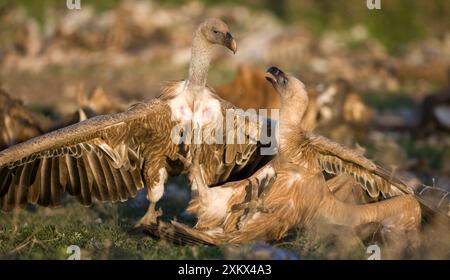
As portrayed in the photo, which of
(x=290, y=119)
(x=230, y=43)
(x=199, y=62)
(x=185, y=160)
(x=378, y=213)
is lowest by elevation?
(x=378, y=213)

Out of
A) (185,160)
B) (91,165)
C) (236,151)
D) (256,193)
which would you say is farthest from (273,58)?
(256,193)

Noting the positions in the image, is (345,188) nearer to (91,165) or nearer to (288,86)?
(288,86)

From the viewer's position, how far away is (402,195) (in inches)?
295

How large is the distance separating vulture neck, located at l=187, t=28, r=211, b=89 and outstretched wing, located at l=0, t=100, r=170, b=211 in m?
0.34

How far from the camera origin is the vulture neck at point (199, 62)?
25.1 feet

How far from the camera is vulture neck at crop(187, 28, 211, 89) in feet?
25.1

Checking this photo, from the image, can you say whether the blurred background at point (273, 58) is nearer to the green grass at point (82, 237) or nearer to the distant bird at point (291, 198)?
the green grass at point (82, 237)

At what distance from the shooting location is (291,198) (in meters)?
7.10

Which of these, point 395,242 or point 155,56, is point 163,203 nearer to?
point 395,242

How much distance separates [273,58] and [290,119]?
12972 mm

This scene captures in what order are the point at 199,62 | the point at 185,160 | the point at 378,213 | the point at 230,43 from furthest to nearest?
1. the point at 199,62
2. the point at 185,160
3. the point at 230,43
4. the point at 378,213

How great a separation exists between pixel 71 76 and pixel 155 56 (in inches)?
102

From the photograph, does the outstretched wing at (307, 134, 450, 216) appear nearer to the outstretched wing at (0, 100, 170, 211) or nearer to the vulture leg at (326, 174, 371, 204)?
the vulture leg at (326, 174, 371, 204)
